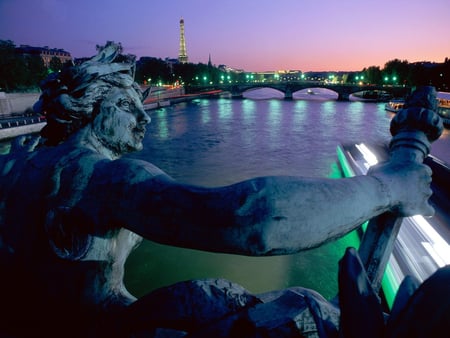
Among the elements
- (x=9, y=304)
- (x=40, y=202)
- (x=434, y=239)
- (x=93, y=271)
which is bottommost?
(x=434, y=239)

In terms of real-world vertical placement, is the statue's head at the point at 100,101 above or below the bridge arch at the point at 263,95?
above

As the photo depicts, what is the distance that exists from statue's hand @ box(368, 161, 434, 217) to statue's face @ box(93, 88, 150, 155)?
994 mm

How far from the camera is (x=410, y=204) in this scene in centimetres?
94

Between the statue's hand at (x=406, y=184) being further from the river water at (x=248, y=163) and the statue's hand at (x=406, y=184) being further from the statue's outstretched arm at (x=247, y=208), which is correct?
the river water at (x=248, y=163)

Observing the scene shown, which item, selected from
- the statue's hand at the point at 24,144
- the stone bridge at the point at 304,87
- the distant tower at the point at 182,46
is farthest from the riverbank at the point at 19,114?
the distant tower at the point at 182,46

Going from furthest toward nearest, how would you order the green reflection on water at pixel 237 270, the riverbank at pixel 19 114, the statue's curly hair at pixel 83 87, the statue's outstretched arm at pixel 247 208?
the riverbank at pixel 19 114
the green reflection on water at pixel 237 270
the statue's curly hair at pixel 83 87
the statue's outstretched arm at pixel 247 208

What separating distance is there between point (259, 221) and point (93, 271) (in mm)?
748

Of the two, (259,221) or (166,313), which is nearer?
(259,221)

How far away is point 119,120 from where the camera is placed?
127cm

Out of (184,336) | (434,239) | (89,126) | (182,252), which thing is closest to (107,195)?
(89,126)

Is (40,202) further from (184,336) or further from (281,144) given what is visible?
(281,144)

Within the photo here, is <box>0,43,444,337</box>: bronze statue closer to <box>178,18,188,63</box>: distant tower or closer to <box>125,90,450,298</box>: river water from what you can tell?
<box>125,90,450,298</box>: river water

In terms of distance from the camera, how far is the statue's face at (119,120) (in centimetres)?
126

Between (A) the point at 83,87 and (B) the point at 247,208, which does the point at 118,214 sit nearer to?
(B) the point at 247,208
